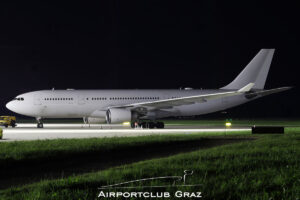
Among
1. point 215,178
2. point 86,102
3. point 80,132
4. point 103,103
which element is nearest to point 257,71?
point 103,103

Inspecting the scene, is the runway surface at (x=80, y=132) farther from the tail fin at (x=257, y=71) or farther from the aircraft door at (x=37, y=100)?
the tail fin at (x=257, y=71)

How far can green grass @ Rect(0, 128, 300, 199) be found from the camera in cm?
881

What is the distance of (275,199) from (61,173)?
6.29 meters

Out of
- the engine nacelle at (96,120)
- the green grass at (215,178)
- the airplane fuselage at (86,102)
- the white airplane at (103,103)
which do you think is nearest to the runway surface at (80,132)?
the white airplane at (103,103)

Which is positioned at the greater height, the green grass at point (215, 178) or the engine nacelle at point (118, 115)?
the engine nacelle at point (118, 115)

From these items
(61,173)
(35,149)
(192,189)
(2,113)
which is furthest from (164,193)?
(2,113)

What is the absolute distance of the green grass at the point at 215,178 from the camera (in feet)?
28.9

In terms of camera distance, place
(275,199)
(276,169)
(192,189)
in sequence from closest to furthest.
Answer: (275,199)
(192,189)
(276,169)

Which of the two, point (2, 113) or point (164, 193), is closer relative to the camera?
point (164, 193)

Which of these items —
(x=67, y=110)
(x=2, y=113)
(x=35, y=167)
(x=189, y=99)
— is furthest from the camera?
(x=2, y=113)

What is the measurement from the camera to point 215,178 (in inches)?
412

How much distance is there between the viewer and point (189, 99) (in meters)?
39.1

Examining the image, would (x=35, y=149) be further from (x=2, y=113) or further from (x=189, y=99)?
(x=2, y=113)

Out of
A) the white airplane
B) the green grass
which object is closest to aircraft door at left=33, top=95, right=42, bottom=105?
the white airplane
